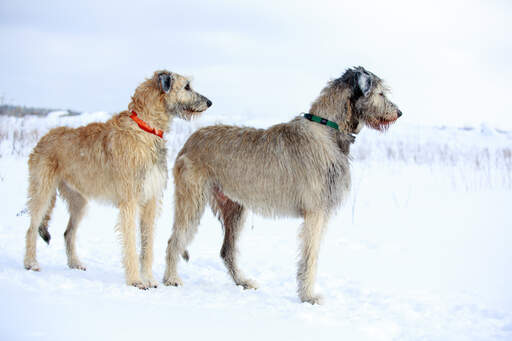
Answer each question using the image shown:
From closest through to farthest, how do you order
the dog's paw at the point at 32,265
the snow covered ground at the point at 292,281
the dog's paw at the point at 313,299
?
the snow covered ground at the point at 292,281 → the dog's paw at the point at 313,299 → the dog's paw at the point at 32,265

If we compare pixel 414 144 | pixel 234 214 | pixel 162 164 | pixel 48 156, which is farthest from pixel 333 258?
A: pixel 414 144

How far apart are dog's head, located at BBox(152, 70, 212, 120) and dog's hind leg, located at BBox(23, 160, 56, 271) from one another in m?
1.45

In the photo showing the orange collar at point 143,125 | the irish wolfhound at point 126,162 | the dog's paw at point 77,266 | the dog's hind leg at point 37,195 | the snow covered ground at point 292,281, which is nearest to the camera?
the snow covered ground at point 292,281

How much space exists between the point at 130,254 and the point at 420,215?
5852mm

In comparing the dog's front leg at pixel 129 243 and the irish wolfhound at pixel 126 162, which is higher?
the irish wolfhound at pixel 126 162

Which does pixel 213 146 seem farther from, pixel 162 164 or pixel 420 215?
pixel 420 215

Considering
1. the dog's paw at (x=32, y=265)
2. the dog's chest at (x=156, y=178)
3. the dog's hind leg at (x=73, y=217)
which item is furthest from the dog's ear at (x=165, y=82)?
the dog's paw at (x=32, y=265)

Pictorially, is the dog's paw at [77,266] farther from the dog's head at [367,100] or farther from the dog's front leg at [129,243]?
the dog's head at [367,100]

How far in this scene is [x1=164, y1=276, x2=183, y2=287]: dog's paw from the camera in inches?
204

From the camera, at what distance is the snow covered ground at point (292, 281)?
3.76m

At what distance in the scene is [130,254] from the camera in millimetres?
4934

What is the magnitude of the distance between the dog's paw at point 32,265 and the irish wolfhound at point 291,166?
1.34 meters

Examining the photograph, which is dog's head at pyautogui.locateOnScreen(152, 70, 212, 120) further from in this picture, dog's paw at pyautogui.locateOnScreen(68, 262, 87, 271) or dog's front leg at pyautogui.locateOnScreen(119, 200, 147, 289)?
dog's paw at pyautogui.locateOnScreen(68, 262, 87, 271)

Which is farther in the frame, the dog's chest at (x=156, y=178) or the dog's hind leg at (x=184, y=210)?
the dog's hind leg at (x=184, y=210)
